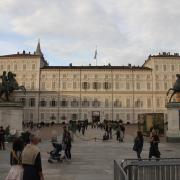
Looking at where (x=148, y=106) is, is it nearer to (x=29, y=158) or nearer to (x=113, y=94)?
(x=113, y=94)

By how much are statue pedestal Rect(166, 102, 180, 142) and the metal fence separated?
22728mm

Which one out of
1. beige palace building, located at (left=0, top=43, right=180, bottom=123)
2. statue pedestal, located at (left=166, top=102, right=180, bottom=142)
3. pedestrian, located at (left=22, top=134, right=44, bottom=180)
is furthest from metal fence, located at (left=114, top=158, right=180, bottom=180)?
beige palace building, located at (left=0, top=43, right=180, bottom=123)

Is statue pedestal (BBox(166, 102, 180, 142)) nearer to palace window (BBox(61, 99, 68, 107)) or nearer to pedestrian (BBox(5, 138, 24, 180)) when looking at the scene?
pedestrian (BBox(5, 138, 24, 180))

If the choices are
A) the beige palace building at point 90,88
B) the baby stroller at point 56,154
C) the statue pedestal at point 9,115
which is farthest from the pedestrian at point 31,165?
the beige palace building at point 90,88

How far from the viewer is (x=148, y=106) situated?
105938 millimetres

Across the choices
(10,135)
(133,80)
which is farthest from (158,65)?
(10,135)

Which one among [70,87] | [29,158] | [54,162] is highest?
[70,87]

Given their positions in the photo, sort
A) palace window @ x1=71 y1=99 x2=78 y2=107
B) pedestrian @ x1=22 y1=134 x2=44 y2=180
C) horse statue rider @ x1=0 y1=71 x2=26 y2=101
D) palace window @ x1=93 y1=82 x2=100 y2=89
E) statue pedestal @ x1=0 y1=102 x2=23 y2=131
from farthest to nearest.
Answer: palace window @ x1=93 y1=82 x2=100 y2=89 → palace window @ x1=71 y1=99 x2=78 y2=107 → horse statue rider @ x1=0 y1=71 x2=26 y2=101 → statue pedestal @ x1=0 y1=102 x2=23 y2=131 → pedestrian @ x1=22 y1=134 x2=44 y2=180

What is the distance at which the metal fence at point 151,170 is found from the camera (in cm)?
900

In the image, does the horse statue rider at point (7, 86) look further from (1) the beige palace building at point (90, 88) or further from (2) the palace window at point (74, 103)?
(2) the palace window at point (74, 103)

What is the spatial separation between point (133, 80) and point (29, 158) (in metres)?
101

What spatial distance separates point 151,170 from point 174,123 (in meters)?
23.5

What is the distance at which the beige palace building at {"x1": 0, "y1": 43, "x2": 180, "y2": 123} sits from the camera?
10494 cm

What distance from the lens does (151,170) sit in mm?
9445
